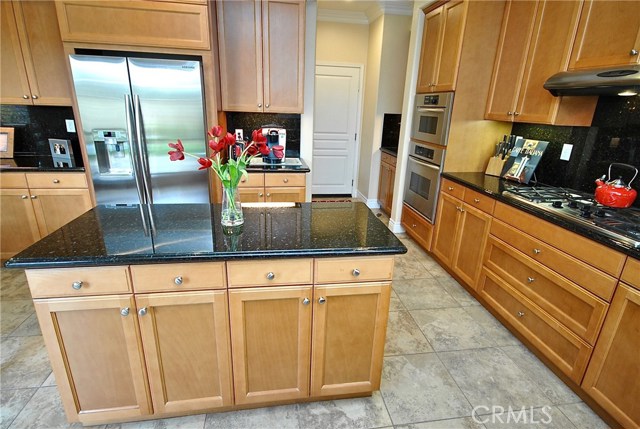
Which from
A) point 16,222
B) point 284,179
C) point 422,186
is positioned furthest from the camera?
point 422,186

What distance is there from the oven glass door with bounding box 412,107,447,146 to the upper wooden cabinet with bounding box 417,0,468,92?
0.21 meters

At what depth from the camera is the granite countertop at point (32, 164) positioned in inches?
111

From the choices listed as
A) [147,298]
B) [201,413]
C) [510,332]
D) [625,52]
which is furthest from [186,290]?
[625,52]

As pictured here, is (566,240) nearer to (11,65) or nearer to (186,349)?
(186,349)

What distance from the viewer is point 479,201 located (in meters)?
2.63

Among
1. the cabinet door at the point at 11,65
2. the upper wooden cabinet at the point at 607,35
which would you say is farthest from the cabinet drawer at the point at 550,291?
the cabinet door at the point at 11,65

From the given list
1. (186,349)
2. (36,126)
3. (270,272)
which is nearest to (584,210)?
(270,272)

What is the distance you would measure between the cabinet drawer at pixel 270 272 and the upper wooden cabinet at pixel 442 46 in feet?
7.96

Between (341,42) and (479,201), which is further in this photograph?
(341,42)

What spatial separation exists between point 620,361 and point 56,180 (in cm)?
417

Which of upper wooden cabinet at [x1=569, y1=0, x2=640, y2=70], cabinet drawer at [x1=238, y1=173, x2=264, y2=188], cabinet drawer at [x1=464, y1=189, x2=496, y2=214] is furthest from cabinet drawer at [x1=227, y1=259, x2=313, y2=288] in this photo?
upper wooden cabinet at [x1=569, y1=0, x2=640, y2=70]

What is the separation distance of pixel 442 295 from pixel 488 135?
1.60 meters

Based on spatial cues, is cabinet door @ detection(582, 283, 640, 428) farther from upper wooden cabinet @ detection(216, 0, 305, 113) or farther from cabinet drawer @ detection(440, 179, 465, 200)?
upper wooden cabinet @ detection(216, 0, 305, 113)

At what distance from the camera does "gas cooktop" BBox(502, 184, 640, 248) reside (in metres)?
1.67
